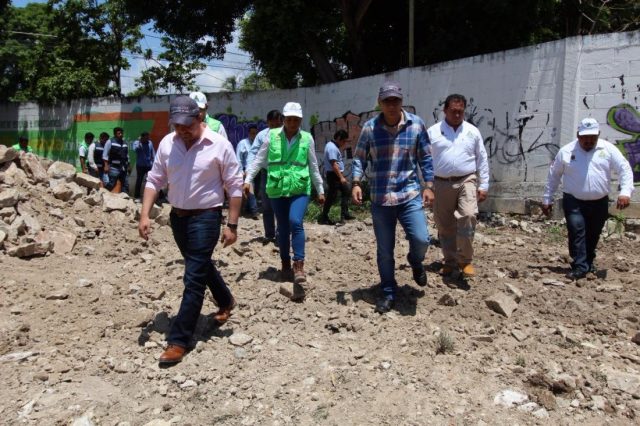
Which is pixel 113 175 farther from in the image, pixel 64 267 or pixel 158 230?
pixel 64 267

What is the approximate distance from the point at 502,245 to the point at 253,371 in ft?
14.3

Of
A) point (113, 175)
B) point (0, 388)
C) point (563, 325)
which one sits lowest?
point (0, 388)

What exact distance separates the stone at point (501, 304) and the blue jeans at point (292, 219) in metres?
1.62

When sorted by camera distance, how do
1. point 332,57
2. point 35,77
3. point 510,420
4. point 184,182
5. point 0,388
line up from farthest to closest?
point 35,77 < point 332,57 < point 184,182 < point 0,388 < point 510,420

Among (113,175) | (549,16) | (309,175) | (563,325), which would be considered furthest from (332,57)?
(563,325)

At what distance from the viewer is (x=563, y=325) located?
4.12 m

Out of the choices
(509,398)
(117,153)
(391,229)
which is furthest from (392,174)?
(117,153)

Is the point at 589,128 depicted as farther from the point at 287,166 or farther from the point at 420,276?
the point at 287,166

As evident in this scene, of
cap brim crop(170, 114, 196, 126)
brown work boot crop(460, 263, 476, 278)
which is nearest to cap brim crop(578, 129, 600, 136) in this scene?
brown work boot crop(460, 263, 476, 278)

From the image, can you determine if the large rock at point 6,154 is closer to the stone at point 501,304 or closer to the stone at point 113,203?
the stone at point 113,203

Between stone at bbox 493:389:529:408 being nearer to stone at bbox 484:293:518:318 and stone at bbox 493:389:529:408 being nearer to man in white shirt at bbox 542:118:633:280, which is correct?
stone at bbox 484:293:518:318

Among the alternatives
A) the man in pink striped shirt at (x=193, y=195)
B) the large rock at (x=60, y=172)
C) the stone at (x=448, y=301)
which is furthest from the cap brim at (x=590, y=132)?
the large rock at (x=60, y=172)

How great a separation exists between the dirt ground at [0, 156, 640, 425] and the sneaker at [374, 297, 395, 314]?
0.06 m

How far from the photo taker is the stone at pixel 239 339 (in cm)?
380
